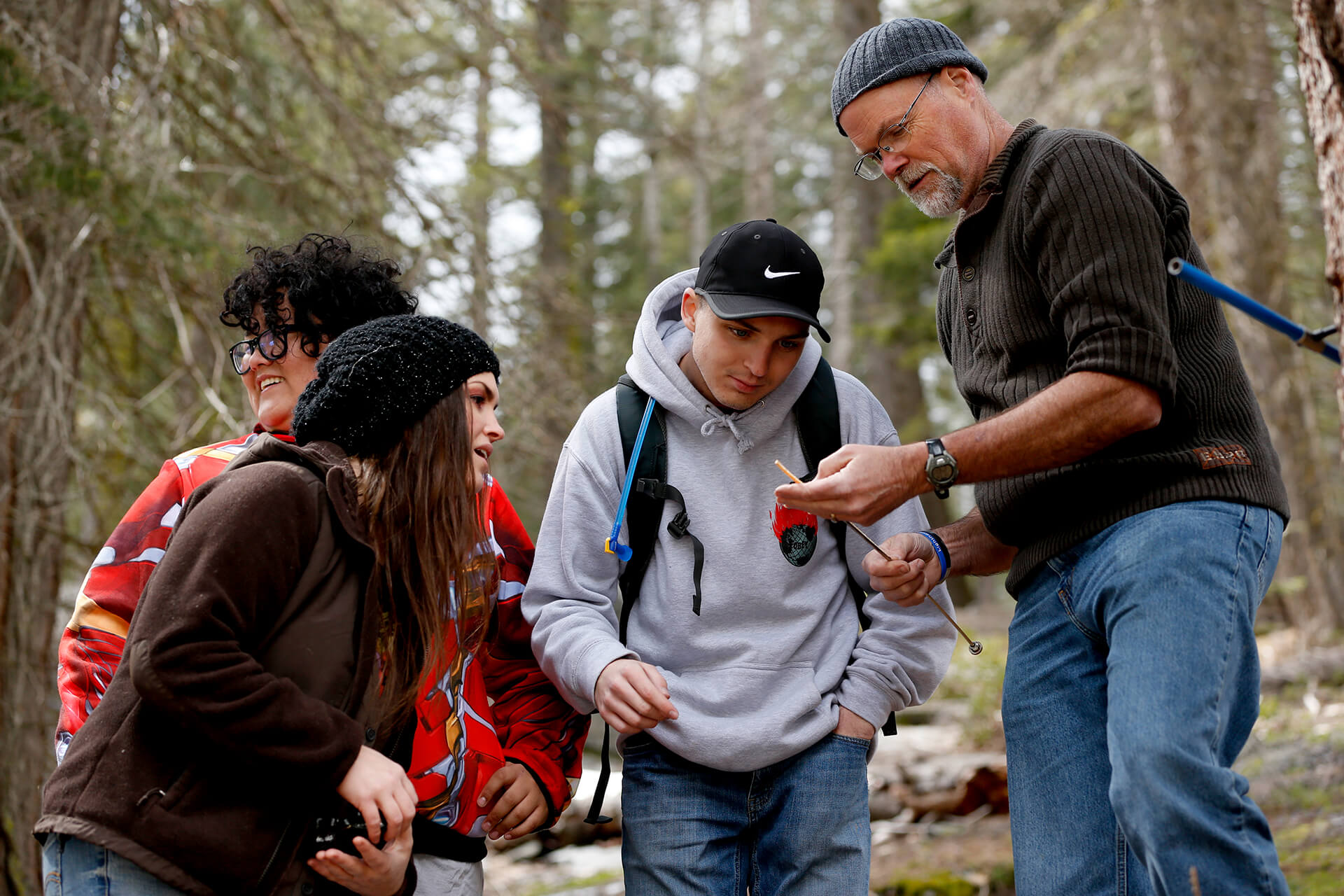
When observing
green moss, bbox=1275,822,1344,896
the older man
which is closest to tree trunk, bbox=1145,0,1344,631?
green moss, bbox=1275,822,1344,896

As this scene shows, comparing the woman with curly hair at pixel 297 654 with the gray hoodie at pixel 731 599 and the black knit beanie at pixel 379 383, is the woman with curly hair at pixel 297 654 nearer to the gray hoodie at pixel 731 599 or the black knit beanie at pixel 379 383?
the black knit beanie at pixel 379 383

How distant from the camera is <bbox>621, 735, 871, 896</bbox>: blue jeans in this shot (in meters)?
2.66

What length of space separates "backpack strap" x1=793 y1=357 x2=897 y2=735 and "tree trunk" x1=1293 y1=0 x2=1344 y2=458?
1160mm

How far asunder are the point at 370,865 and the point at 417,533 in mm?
623

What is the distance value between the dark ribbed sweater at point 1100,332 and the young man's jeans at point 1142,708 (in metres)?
0.09

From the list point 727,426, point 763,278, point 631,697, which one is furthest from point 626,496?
point 763,278

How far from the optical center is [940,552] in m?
2.83

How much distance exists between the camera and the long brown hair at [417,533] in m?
2.21

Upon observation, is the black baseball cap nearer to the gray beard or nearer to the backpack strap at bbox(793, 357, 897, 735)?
the backpack strap at bbox(793, 357, 897, 735)

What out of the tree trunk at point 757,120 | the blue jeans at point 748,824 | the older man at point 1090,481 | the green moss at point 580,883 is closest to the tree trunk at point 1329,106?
the older man at point 1090,481

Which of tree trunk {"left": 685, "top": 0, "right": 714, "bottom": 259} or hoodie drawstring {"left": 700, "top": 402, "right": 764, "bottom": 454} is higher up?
tree trunk {"left": 685, "top": 0, "right": 714, "bottom": 259}

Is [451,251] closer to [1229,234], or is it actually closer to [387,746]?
[387,746]

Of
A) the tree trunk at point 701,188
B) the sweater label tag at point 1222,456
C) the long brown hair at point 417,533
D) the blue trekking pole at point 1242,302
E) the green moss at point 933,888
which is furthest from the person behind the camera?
the tree trunk at point 701,188

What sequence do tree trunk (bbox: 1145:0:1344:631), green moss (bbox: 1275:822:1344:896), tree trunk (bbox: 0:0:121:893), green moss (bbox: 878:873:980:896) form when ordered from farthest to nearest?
tree trunk (bbox: 1145:0:1344:631)
green moss (bbox: 878:873:980:896)
tree trunk (bbox: 0:0:121:893)
green moss (bbox: 1275:822:1344:896)
